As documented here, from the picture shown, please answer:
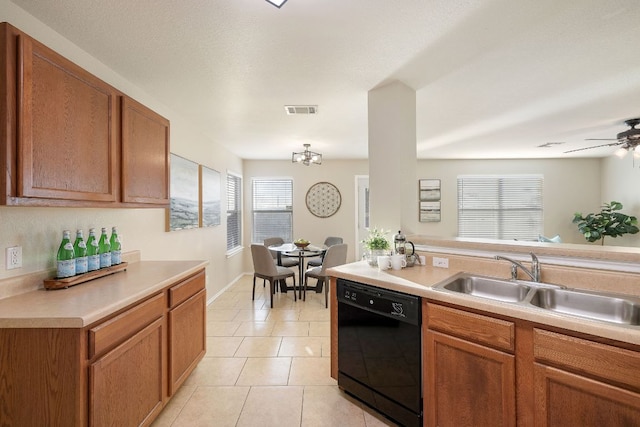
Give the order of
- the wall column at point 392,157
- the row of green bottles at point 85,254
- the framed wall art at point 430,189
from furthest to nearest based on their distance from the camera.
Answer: the framed wall art at point 430,189 < the wall column at point 392,157 < the row of green bottles at point 85,254

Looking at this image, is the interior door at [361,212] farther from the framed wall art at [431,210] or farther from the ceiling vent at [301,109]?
the ceiling vent at [301,109]

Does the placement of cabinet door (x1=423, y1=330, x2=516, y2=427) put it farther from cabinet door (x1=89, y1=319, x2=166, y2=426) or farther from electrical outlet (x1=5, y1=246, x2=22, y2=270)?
electrical outlet (x1=5, y1=246, x2=22, y2=270)

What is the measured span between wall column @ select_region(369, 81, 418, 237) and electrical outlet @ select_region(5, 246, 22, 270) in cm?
233

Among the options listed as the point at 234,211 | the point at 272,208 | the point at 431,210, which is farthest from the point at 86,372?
the point at 431,210

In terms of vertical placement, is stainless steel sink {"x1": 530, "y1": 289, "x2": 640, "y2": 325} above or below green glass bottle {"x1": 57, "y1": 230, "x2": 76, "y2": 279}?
below

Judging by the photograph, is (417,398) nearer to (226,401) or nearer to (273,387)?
(273,387)

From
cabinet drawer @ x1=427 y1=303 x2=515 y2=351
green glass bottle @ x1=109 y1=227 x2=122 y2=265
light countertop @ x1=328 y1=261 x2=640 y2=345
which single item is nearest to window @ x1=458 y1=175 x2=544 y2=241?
light countertop @ x1=328 y1=261 x2=640 y2=345

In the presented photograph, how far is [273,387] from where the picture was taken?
2.14m

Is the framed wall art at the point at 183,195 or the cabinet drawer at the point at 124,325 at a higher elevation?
the framed wall art at the point at 183,195

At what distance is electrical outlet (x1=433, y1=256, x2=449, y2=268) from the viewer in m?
2.10

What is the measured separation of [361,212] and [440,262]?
12.0ft

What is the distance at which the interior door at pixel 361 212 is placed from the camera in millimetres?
5739

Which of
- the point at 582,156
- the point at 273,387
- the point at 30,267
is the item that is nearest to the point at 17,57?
the point at 30,267

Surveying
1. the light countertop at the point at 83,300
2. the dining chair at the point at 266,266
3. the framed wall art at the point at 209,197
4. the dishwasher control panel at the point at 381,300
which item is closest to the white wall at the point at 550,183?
the dining chair at the point at 266,266
